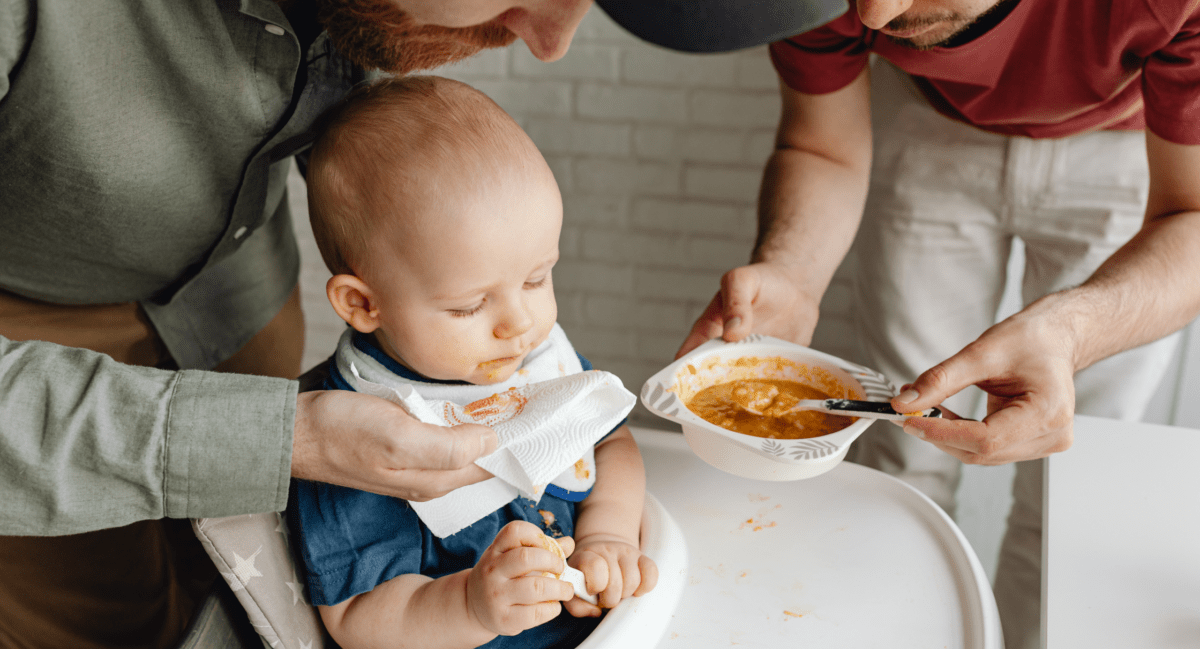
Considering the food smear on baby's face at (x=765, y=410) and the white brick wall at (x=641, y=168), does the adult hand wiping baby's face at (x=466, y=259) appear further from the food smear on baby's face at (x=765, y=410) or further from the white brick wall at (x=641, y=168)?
the white brick wall at (x=641, y=168)

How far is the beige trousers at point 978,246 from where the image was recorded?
1423 millimetres

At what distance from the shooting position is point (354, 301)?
36.9 inches

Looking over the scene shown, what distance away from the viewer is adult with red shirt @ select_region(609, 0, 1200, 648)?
1.04 metres

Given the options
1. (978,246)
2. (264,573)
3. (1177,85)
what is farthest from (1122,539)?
(264,573)

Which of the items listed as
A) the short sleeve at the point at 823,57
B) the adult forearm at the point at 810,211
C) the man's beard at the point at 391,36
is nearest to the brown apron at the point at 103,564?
the man's beard at the point at 391,36

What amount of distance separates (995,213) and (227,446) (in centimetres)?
141

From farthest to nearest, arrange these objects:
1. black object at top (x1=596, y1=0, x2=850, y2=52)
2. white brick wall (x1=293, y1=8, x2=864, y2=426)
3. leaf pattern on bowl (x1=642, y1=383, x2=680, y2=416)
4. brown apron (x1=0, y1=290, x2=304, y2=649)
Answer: white brick wall (x1=293, y1=8, x2=864, y2=426) → brown apron (x1=0, y1=290, x2=304, y2=649) → leaf pattern on bowl (x1=642, y1=383, x2=680, y2=416) → black object at top (x1=596, y1=0, x2=850, y2=52)

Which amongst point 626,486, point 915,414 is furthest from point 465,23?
point 915,414

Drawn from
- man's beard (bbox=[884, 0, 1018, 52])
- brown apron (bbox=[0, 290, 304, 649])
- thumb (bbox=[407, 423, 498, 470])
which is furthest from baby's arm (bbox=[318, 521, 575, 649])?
man's beard (bbox=[884, 0, 1018, 52])

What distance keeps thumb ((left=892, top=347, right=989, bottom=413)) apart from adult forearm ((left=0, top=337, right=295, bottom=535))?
701 mm

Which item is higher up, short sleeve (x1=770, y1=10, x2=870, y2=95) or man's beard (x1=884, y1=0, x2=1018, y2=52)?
man's beard (x1=884, y1=0, x2=1018, y2=52)

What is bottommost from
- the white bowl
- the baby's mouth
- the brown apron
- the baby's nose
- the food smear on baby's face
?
the brown apron

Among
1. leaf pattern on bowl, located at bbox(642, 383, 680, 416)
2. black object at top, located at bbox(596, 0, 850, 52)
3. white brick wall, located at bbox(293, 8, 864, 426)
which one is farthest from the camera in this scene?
white brick wall, located at bbox(293, 8, 864, 426)

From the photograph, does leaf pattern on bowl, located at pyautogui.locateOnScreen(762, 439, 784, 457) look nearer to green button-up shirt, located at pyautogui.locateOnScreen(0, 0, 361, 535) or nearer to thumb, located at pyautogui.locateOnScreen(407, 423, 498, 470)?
thumb, located at pyautogui.locateOnScreen(407, 423, 498, 470)
